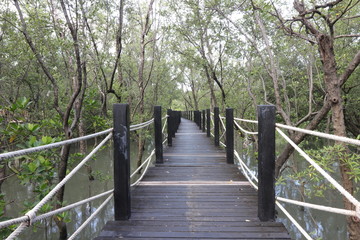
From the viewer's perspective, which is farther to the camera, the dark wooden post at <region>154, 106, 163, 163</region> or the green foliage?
the dark wooden post at <region>154, 106, 163, 163</region>

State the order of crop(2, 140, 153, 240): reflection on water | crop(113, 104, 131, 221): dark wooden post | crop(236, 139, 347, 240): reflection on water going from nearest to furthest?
crop(113, 104, 131, 221): dark wooden post
crop(2, 140, 153, 240): reflection on water
crop(236, 139, 347, 240): reflection on water

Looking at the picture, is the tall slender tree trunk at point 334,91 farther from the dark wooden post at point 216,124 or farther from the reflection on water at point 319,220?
the reflection on water at point 319,220

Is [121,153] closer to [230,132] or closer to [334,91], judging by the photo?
[230,132]

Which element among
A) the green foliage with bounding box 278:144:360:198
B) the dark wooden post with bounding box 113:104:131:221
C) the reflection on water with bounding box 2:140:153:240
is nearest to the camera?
the dark wooden post with bounding box 113:104:131:221

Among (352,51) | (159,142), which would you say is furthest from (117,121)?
(352,51)

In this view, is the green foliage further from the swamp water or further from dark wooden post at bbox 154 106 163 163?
the swamp water

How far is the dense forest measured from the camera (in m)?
5.29

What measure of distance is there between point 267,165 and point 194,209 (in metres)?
1.01

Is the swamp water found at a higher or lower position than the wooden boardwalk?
lower

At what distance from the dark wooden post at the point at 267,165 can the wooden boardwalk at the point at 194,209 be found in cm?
13

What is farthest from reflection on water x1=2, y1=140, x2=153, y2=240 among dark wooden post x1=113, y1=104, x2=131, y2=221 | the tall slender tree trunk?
the tall slender tree trunk

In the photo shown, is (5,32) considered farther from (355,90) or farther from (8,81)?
(355,90)

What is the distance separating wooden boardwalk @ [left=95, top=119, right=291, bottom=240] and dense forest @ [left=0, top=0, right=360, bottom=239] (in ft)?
5.12

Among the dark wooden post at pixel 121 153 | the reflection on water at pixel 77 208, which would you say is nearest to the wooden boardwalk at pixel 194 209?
the dark wooden post at pixel 121 153
